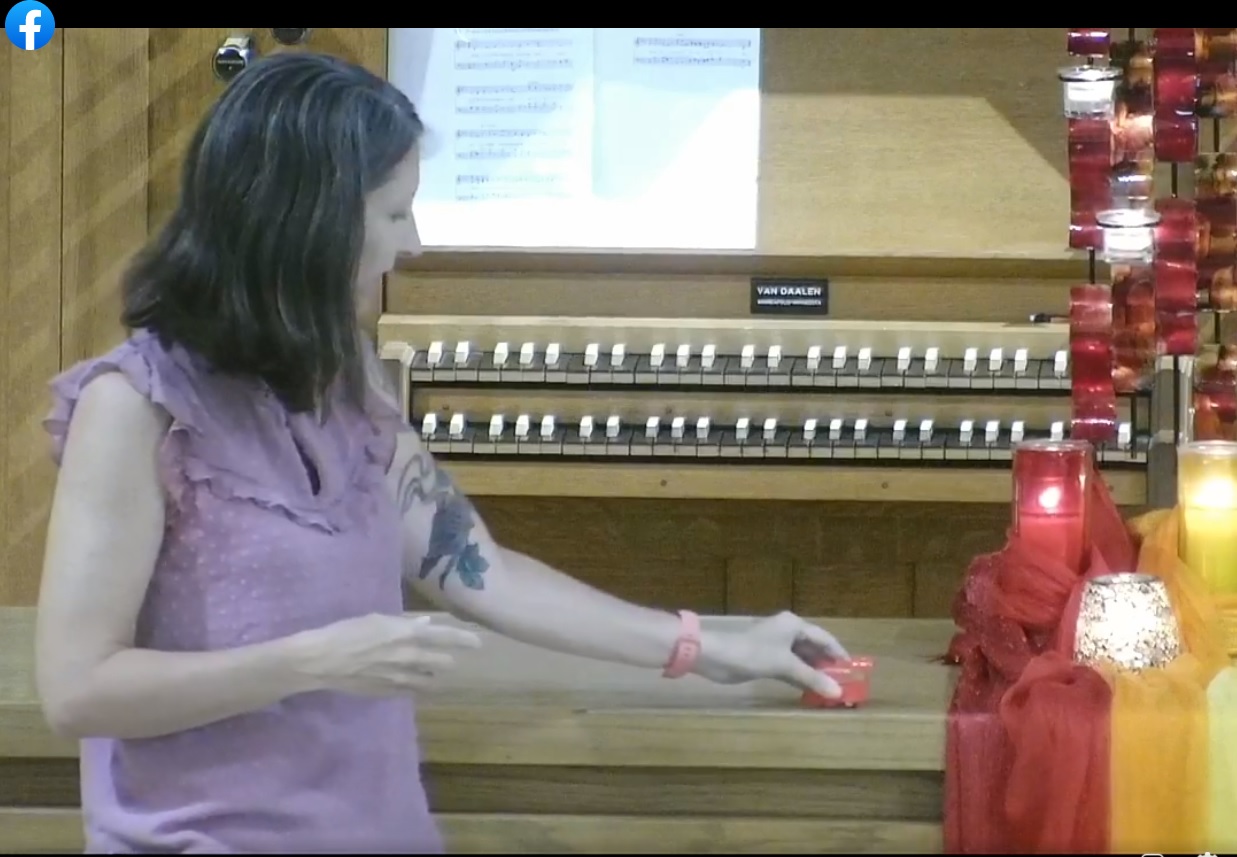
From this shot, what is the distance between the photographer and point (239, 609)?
105 centimetres

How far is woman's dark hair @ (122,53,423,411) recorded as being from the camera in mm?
1058

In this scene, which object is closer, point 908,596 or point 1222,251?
point 1222,251

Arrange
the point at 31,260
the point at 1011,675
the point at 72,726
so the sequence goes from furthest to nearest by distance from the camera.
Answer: the point at 31,260 < the point at 1011,675 < the point at 72,726

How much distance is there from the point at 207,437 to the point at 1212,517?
0.70m

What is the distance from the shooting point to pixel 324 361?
3.58ft

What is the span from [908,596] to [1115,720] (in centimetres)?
72

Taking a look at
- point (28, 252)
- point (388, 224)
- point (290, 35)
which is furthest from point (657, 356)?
point (388, 224)

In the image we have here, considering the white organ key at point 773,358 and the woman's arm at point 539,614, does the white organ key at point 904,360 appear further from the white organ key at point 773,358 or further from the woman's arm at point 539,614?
the woman's arm at point 539,614

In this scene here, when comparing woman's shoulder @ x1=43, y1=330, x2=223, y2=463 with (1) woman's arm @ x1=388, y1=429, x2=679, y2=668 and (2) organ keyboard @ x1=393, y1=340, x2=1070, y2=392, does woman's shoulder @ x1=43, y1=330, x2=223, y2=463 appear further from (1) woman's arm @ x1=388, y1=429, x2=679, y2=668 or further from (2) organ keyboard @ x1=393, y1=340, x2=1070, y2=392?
(2) organ keyboard @ x1=393, y1=340, x2=1070, y2=392

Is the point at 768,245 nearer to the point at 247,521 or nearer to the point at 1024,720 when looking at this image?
the point at 1024,720

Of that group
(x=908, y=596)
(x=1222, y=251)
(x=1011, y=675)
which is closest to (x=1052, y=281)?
(x=908, y=596)

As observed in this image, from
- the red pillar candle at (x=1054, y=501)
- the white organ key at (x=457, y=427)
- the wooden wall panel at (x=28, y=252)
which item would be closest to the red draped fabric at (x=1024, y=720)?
the red pillar candle at (x=1054, y=501)

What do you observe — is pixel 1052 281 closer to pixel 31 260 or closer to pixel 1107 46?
pixel 1107 46

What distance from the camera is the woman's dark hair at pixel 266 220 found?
1.06m
